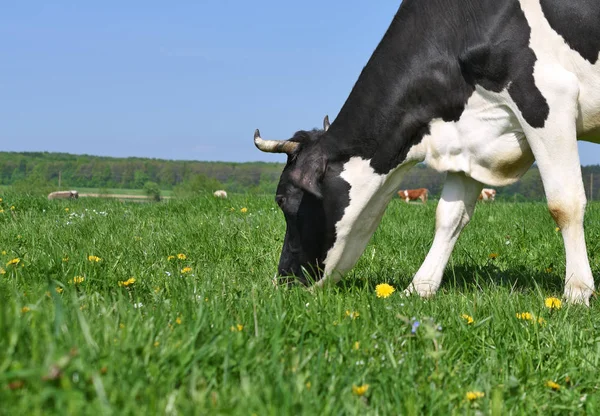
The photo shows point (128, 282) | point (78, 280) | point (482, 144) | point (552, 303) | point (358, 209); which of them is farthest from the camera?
point (358, 209)

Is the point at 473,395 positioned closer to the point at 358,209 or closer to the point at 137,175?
the point at 358,209

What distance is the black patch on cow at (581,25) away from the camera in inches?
189

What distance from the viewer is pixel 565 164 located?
478cm

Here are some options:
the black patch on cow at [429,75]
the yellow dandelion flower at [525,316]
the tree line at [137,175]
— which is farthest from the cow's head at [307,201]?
the tree line at [137,175]

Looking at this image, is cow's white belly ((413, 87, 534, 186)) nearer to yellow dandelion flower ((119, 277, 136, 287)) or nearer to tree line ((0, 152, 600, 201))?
yellow dandelion flower ((119, 277, 136, 287))

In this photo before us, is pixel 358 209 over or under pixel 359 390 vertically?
over

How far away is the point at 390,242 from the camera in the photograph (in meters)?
7.16

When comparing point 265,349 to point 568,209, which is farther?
point 568,209

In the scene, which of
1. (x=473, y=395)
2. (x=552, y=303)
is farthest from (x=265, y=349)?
(x=552, y=303)

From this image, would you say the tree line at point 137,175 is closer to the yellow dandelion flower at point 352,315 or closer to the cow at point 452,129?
the cow at point 452,129

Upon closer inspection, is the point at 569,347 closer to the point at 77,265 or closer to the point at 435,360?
the point at 435,360

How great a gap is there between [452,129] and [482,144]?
0.80ft

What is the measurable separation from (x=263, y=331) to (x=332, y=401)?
0.62 meters

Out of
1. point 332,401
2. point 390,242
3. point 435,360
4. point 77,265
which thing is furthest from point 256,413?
point 390,242
